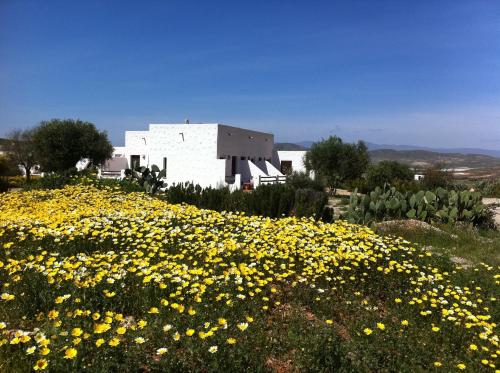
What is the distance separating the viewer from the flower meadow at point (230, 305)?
11.2 feet

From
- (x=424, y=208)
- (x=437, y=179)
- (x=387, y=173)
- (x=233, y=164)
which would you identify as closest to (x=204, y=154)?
(x=233, y=164)

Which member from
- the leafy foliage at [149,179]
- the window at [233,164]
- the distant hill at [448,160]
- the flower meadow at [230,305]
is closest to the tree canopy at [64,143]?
the window at [233,164]

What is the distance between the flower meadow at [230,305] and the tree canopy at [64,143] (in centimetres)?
2735

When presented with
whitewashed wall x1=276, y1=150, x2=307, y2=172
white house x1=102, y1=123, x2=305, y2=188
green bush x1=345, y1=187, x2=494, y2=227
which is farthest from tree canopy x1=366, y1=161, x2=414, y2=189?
green bush x1=345, y1=187, x2=494, y2=227

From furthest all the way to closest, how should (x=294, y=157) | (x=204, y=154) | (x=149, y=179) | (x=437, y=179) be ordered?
(x=294, y=157) < (x=204, y=154) < (x=437, y=179) < (x=149, y=179)

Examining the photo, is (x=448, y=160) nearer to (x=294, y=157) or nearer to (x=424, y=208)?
(x=294, y=157)

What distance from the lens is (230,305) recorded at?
430 cm

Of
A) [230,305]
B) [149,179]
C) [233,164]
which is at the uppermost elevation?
[233,164]

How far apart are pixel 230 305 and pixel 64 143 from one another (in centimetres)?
3184

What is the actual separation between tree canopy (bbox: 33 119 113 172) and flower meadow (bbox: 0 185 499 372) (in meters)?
27.3

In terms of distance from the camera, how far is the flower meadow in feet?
11.2

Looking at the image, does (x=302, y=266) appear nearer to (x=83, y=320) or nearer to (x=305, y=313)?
(x=305, y=313)

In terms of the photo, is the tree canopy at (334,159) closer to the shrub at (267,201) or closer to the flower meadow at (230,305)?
the shrub at (267,201)

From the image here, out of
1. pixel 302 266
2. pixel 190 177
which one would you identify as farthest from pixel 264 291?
pixel 190 177
